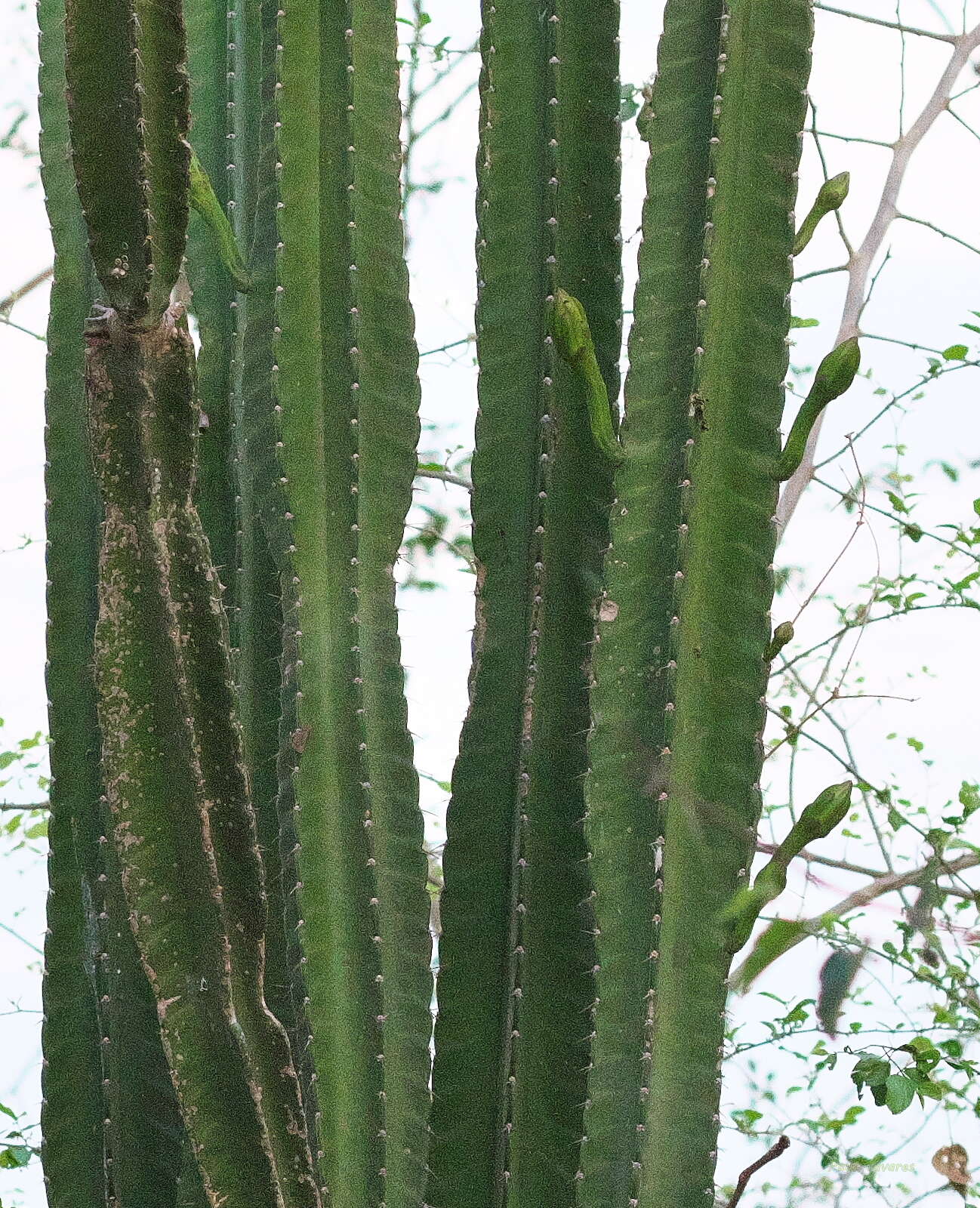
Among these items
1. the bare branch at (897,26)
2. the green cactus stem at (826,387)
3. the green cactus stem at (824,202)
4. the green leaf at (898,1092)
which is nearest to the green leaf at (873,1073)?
the green leaf at (898,1092)

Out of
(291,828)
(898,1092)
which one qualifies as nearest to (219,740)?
(291,828)

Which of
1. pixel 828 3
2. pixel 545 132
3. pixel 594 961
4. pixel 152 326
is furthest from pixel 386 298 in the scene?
pixel 828 3

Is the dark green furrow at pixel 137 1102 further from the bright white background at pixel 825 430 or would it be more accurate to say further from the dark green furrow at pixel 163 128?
the bright white background at pixel 825 430

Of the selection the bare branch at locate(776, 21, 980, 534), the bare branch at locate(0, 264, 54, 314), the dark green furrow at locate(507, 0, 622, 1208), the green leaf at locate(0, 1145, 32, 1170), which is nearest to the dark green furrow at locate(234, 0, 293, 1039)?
the dark green furrow at locate(507, 0, 622, 1208)

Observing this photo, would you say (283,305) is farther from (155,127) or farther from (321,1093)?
(321,1093)

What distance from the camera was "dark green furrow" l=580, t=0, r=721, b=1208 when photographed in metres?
1.01

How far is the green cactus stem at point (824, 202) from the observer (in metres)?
1.01

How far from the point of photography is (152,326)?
86cm

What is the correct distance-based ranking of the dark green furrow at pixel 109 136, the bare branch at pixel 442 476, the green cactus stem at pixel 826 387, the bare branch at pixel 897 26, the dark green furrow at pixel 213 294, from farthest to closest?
the bare branch at pixel 442 476, the bare branch at pixel 897 26, the dark green furrow at pixel 213 294, the green cactus stem at pixel 826 387, the dark green furrow at pixel 109 136

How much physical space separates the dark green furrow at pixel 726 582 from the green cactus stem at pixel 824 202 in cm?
1

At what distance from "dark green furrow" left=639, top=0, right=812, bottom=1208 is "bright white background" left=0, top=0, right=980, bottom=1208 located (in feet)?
3.79

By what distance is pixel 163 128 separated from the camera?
85cm

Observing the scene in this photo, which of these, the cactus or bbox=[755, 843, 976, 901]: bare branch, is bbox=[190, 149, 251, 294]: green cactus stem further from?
bbox=[755, 843, 976, 901]: bare branch

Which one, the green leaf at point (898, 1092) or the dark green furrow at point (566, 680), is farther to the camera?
the green leaf at point (898, 1092)
